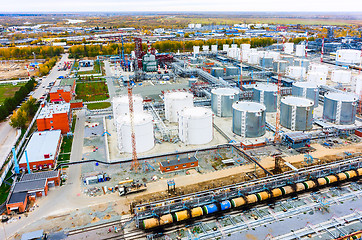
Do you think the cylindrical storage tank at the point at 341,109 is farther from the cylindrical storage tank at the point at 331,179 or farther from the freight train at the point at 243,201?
the cylindrical storage tank at the point at 331,179

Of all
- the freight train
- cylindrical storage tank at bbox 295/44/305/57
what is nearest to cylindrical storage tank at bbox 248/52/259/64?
cylindrical storage tank at bbox 295/44/305/57

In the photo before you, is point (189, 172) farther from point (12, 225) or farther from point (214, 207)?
point (12, 225)

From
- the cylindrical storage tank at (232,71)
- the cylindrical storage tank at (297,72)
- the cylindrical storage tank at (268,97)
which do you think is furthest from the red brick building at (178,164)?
the cylindrical storage tank at (297,72)

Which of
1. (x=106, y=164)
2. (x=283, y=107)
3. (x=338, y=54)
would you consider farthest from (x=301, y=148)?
(x=338, y=54)

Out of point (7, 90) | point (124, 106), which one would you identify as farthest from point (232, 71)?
point (7, 90)

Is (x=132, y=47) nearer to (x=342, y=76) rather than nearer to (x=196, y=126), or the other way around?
(x=342, y=76)

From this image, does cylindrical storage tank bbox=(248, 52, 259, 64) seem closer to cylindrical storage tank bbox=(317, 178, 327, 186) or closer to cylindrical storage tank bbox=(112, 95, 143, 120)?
cylindrical storage tank bbox=(112, 95, 143, 120)
